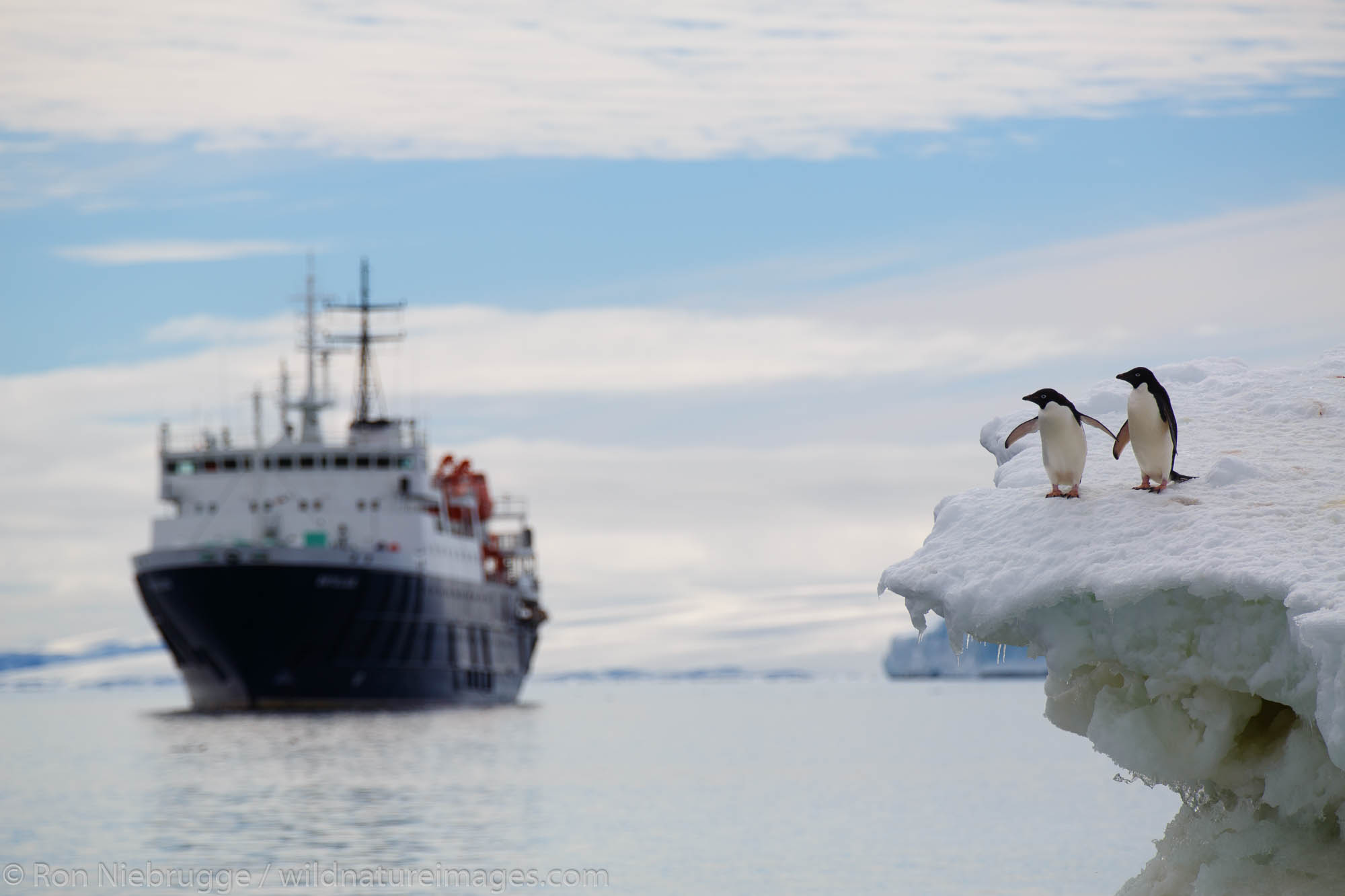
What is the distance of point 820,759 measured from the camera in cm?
4578

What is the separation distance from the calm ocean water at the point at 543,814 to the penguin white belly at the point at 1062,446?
11259 millimetres

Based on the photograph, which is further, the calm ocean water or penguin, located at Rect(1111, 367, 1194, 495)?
the calm ocean water

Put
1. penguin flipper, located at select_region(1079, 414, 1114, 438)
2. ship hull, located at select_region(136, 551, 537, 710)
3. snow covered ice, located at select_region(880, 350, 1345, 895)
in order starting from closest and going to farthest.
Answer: snow covered ice, located at select_region(880, 350, 1345, 895), penguin flipper, located at select_region(1079, 414, 1114, 438), ship hull, located at select_region(136, 551, 537, 710)

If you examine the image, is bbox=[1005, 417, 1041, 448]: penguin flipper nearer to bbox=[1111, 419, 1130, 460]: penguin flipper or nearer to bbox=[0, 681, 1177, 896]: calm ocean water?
bbox=[1111, 419, 1130, 460]: penguin flipper

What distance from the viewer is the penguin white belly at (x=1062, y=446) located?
7402 millimetres

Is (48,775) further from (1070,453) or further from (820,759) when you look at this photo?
(1070,453)

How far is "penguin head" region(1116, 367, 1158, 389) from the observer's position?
25.3 feet

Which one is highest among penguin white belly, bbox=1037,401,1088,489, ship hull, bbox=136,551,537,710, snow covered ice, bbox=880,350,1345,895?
penguin white belly, bbox=1037,401,1088,489

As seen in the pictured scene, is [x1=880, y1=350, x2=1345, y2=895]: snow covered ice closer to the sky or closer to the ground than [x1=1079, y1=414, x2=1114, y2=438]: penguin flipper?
closer to the ground

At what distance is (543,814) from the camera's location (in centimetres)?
2683

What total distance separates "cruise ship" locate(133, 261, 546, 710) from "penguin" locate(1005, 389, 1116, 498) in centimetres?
4477

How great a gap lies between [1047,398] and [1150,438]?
0.57 m

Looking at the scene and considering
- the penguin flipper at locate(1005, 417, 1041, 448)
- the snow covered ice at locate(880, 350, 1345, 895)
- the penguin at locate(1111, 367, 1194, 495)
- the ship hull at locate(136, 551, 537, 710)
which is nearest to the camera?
the snow covered ice at locate(880, 350, 1345, 895)

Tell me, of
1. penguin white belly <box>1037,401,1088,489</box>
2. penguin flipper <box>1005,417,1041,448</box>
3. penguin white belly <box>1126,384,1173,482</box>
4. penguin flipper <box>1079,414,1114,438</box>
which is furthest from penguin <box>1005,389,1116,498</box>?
penguin flipper <box>1005,417,1041,448</box>
